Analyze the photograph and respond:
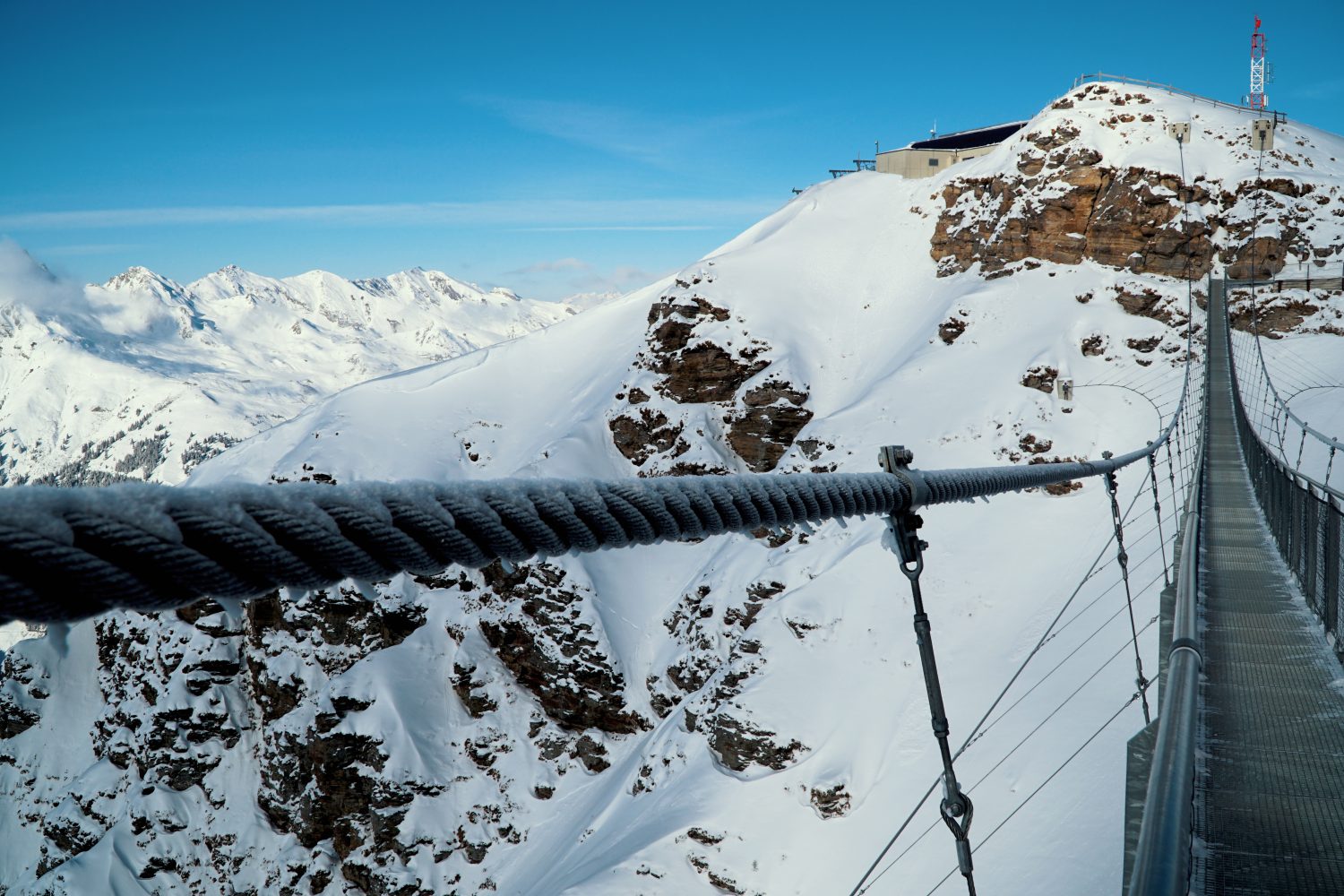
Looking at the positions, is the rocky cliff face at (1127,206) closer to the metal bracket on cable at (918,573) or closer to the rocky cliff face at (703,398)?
the rocky cliff face at (703,398)

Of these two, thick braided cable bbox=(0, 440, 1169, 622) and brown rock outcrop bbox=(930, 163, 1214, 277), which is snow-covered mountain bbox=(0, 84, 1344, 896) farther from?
thick braided cable bbox=(0, 440, 1169, 622)

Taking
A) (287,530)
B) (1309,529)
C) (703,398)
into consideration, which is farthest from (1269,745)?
(703,398)

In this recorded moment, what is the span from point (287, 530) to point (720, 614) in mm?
31032

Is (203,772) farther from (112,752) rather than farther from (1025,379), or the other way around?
(1025,379)

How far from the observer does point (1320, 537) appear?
4.22m

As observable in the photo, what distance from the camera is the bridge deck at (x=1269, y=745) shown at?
2275 millimetres

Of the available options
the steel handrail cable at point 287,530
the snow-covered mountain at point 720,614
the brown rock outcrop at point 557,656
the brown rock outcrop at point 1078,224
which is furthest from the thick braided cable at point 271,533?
the brown rock outcrop at point 1078,224

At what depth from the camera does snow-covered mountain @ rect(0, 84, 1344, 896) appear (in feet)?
69.6

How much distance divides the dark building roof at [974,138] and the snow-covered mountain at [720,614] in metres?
6.73

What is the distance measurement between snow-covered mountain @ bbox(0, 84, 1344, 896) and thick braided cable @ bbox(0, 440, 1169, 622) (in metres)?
15.2

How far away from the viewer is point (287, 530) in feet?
3.20

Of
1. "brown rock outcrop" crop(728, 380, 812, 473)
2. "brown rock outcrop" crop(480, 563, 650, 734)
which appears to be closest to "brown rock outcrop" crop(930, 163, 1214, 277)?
"brown rock outcrop" crop(728, 380, 812, 473)

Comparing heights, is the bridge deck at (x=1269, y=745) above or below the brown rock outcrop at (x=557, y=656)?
above

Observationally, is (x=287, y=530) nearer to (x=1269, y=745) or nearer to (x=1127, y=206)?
(x=1269, y=745)
